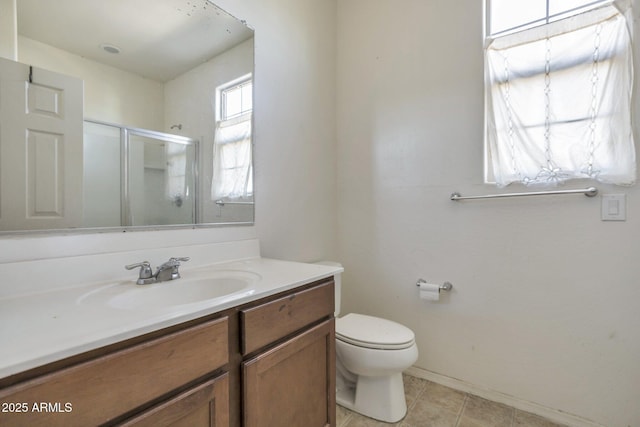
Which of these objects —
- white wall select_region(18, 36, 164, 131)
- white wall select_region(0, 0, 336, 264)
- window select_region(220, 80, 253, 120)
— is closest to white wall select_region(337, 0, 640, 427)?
white wall select_region(0, 0, 336, 264)

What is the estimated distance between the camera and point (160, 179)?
124 cm

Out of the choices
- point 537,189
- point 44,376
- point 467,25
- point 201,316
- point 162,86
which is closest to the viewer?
point 44,376

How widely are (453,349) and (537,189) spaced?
1.02 m

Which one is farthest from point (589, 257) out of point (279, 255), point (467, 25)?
point (279, 255)

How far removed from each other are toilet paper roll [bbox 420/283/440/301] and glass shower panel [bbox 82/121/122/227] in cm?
161

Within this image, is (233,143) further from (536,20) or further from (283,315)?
(536,20)

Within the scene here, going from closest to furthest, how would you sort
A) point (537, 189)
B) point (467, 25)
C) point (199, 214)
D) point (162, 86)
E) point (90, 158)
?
point (90, 158), point (162, 86), point (199, 214), point (537, 189), point (467, 25)

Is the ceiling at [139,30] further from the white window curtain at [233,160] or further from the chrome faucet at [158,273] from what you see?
the chrome faucet at [158,273]

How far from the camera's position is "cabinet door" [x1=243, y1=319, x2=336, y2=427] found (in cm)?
89

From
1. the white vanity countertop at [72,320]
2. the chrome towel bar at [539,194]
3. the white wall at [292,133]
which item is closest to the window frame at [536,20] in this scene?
the chrome towel bar at [539,194]

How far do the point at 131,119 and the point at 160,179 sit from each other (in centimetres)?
25

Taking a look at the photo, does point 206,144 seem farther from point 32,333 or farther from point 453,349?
point 453,349

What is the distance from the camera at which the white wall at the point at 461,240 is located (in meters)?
1.39

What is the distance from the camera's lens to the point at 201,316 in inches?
29.6
